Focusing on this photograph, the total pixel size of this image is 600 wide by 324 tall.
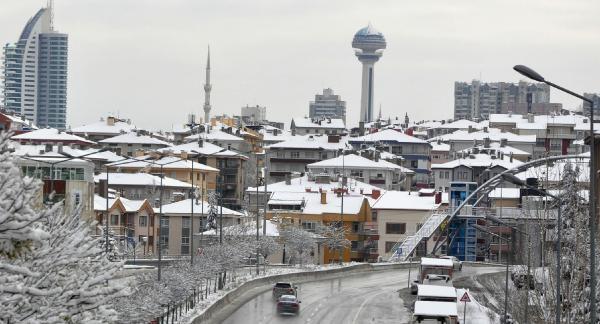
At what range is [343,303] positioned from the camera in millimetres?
83375

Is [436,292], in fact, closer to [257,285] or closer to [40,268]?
[257,285]

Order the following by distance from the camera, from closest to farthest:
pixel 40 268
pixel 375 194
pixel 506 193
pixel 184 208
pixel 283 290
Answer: pixel 40 268
pixel 283 290
pixel 184 208
pixel 506 193
pixel 375 194

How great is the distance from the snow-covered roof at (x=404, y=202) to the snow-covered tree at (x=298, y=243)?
22909mm

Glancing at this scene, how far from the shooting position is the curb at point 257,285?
72200 mm

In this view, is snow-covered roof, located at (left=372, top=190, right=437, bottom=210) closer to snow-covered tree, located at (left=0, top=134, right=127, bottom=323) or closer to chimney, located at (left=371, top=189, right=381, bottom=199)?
chimney, located at (left=371, top=189, right=381, bottom=199)

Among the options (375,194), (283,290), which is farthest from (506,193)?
(283,290)

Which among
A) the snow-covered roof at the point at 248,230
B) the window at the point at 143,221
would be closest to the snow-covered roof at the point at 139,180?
the window at the point at 143,221

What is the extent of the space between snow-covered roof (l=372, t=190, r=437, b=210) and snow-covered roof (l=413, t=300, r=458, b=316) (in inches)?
3613

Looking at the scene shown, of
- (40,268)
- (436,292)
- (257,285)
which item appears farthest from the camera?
(257,285)

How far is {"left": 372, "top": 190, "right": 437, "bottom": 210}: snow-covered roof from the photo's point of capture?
152375 mm

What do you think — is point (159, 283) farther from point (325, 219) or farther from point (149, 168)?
point (149, 168)

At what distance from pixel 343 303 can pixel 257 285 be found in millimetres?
8911

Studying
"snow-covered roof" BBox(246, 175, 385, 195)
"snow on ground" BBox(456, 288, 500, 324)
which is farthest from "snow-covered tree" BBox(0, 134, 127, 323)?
"snow-covered roof" BBox(246, 175, 385, 195)

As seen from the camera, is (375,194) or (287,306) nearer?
(287,306)
